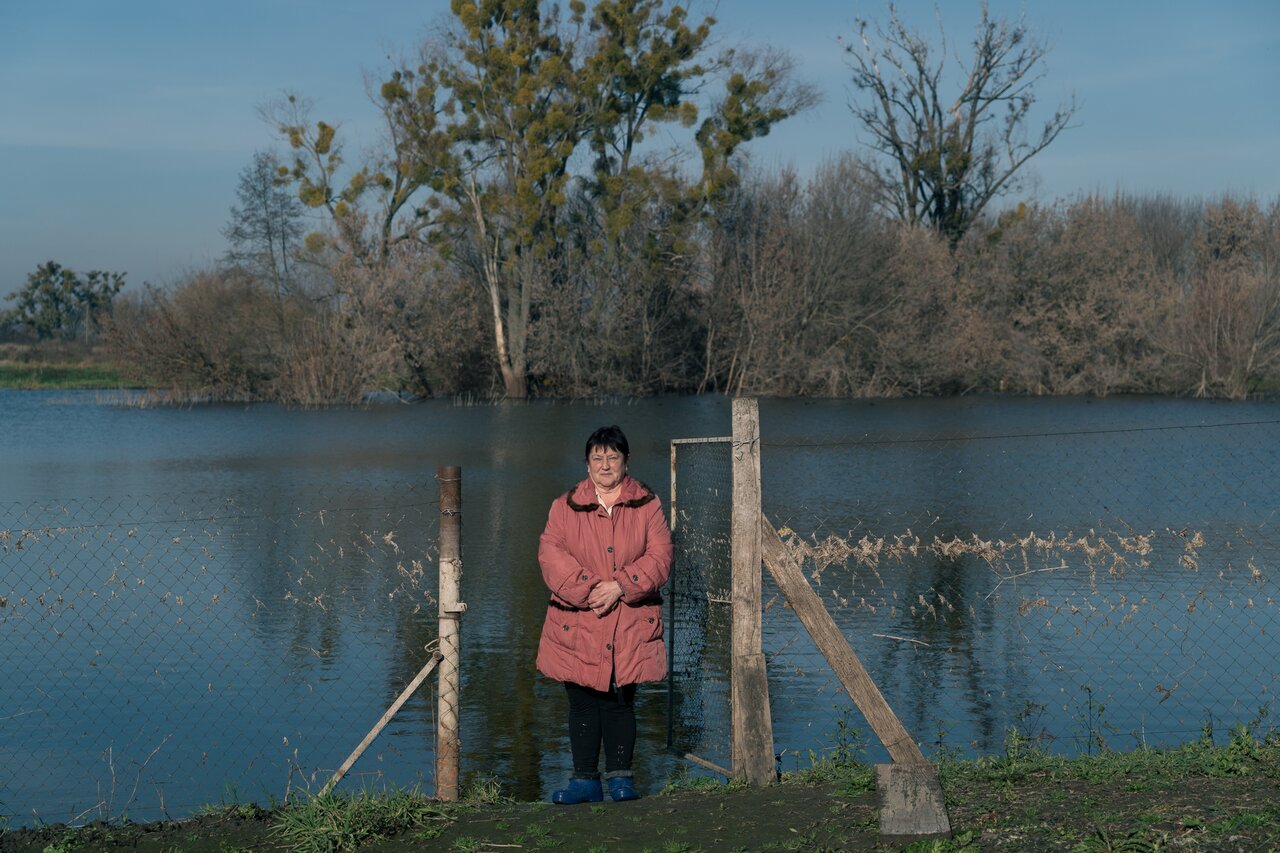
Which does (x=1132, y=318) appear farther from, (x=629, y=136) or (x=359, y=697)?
(x=359, y=697)

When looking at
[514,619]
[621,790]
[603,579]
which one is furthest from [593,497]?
[514,619]

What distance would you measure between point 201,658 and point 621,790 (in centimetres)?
530

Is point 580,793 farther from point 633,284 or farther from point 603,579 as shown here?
point 633,284

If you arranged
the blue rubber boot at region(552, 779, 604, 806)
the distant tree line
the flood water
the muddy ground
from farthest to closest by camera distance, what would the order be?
the distant tree line, the flood water, the blue rubber boot at region(552, 779, 604, 806), the muddy ground

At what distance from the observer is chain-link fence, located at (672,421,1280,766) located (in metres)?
8.49

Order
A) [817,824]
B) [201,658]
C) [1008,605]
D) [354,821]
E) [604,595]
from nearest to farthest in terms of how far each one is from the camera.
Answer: [817,824] → [354,821] → [604,595] → [201,658] → [1008,605]

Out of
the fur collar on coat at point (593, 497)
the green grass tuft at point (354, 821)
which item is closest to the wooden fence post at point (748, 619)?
the fur collar on coat at point (593, 497)

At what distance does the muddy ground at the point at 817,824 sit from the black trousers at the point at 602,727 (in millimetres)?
401

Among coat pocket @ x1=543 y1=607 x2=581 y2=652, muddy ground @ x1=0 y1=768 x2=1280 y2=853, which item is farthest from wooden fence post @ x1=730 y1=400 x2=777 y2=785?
coat pocket @ x1=543 y1=607 x2=581 y2=652

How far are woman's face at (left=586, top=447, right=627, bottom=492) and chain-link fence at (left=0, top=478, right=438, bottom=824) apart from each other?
202cm

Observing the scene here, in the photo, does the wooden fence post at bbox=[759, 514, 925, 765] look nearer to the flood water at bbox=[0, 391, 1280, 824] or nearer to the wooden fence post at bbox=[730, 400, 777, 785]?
the wooden fence post at bbox=[730, 400, 777, 785]

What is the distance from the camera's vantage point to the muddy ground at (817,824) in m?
5.01

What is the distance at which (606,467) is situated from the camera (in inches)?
249

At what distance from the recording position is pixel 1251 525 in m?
16.5
